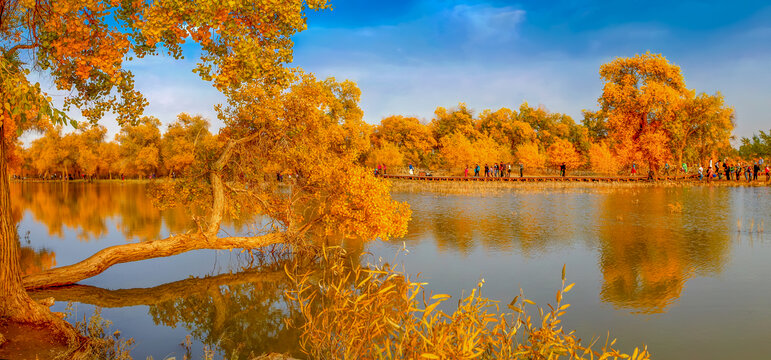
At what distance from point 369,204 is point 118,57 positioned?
7.28 m

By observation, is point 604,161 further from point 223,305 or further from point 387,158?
point 223,305

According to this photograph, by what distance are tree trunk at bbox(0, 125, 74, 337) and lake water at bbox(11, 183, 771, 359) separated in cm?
176

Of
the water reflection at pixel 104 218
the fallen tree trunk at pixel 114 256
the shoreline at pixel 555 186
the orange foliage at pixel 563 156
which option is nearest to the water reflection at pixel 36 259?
the fallen tree trunk at pixel 114 256

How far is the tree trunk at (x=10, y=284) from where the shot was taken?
25.2 ft

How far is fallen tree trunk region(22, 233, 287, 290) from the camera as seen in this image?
12516 millimetres

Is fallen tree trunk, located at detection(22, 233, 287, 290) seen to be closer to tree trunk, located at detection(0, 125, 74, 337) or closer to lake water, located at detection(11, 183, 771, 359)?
lake water, located at detection(11, 183, 771, 359)

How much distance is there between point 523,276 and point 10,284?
1165cm

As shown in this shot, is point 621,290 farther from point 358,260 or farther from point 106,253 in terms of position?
point 106,253

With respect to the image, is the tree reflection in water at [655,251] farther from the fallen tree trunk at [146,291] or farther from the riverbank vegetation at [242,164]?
the fallen tree trunk at [146,291]

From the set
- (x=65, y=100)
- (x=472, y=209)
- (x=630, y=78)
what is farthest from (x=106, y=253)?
(x=630, y=78)

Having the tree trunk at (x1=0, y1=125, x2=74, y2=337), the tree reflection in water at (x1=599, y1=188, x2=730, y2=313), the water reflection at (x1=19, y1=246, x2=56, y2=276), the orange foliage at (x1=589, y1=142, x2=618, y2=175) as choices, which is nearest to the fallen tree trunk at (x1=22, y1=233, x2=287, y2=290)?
the water reflection at (x1=19, y1=246, x2=56, y2=276)

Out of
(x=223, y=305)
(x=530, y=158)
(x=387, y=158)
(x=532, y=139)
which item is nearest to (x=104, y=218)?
(x=223, y=305)

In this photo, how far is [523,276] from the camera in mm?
13656

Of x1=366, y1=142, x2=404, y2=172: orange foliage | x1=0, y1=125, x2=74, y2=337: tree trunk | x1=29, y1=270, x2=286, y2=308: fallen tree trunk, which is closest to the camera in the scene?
x1=0, y1=125, x2=74, y2=337: tree trunk
